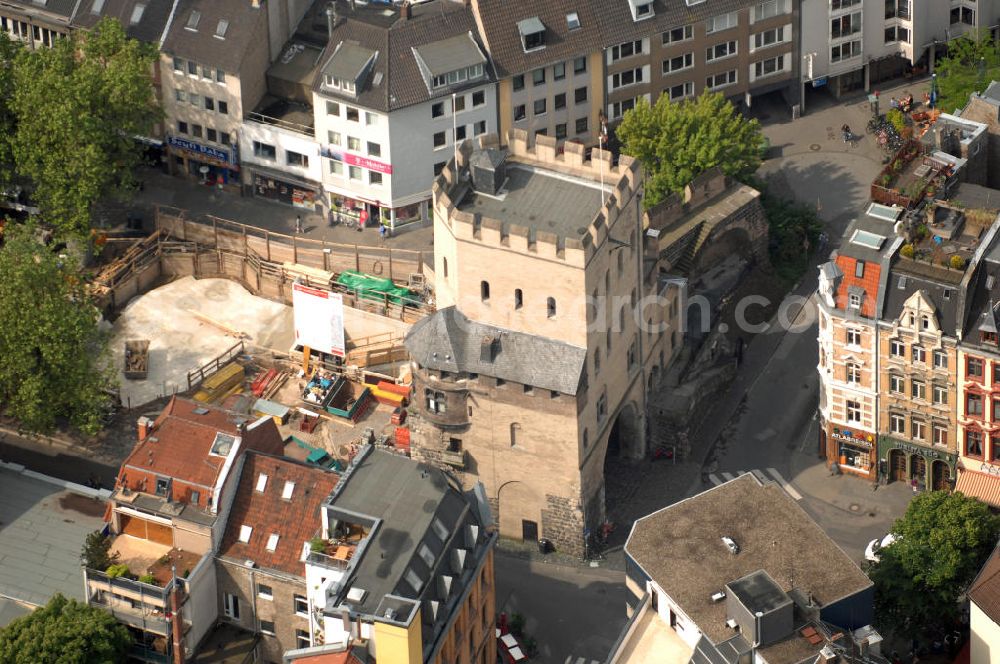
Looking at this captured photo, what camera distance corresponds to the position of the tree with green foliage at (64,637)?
Answer: 532 ft

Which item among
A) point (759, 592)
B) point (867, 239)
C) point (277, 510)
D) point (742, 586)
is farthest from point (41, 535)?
point (867, 239)

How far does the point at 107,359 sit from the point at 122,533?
2866 cm

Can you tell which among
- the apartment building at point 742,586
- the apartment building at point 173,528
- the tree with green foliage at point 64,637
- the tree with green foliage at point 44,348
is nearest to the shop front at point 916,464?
the apartment building at point 742,586

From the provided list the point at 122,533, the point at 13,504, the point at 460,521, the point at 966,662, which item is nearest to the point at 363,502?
the point at 460,521

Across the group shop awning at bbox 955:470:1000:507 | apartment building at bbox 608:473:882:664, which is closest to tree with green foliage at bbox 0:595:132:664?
apartment building at bbox 608:473:882:664

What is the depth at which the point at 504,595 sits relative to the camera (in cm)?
18250

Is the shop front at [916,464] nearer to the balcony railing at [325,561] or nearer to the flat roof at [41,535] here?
the balcony railing at [325,561]

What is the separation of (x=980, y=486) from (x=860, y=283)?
58.6 ft

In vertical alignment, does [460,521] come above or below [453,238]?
below

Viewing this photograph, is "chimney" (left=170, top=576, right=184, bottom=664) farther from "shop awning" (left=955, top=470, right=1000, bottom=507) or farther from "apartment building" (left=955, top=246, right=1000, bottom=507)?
"apartment building" (left=955, top=246, right=1000, bottom=507)

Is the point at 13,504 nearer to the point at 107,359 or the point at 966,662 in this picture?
the point at 107,359

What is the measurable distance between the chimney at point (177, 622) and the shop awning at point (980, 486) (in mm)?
59613

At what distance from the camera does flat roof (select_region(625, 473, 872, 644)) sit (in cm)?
16262

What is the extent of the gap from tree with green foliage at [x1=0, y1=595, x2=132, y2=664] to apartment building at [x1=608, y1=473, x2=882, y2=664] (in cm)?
3381
